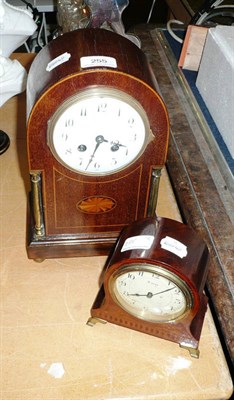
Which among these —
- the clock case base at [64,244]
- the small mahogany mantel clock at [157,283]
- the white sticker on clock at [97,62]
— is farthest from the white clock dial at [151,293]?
the white sticker on clock at [97,62]

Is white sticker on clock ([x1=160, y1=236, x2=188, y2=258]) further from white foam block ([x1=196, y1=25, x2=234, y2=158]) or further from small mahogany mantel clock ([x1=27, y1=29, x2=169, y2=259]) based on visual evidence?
white foam block ([x1=196, y1=25, x2=234, y2=158])

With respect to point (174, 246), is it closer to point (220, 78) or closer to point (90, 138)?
point (90, 138)

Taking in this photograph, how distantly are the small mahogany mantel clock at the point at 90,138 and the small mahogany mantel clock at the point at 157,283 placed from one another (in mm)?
87

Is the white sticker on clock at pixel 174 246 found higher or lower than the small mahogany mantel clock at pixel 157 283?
higher

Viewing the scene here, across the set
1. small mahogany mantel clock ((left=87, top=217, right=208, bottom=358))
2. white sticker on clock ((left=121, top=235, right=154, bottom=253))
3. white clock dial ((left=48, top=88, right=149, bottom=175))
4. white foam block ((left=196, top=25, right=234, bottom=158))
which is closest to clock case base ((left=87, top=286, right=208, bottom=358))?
small mahogany mantel clock ((left=87, top=217, right=208, bottom=358))

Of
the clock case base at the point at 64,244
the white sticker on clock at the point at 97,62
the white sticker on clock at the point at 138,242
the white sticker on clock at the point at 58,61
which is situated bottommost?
the clock case base at the point at 64,244

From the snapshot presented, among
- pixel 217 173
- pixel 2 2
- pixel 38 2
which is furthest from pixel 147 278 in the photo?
pixel 38 2

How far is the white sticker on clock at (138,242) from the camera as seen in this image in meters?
0.68

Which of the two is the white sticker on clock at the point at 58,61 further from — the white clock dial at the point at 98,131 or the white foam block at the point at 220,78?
the white foam block at the point at 220,78

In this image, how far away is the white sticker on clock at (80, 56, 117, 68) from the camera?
2.12ft

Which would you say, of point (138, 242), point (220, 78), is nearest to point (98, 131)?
point (138, 242)

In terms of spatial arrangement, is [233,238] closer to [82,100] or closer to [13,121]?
[82,100]

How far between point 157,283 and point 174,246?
0.06 meters

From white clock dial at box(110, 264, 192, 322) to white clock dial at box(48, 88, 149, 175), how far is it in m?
0.17
